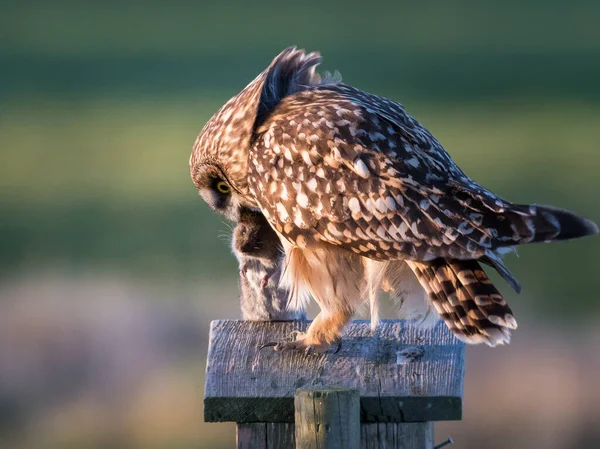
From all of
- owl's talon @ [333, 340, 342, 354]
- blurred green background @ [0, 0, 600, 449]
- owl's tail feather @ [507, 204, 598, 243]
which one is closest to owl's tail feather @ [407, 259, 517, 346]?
owl's tail feather @ [507, 204, 598, 243]

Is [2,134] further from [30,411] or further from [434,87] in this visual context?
[30,411]

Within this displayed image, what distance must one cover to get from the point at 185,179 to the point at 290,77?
29.2ft

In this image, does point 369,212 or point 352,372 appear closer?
point 352,372

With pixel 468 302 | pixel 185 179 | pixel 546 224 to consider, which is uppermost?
pixel 185 179

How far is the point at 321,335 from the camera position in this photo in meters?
4.97

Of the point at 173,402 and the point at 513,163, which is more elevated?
the point at 513,163

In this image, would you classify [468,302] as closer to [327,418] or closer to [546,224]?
[546,224]

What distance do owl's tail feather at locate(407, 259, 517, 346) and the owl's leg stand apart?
48cm

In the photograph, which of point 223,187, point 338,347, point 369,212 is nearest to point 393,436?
point 338,347

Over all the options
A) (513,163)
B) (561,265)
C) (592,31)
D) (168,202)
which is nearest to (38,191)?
(168,202)

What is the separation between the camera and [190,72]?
2103cm

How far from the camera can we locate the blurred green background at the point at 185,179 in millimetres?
8164

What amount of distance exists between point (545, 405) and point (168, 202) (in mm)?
6604

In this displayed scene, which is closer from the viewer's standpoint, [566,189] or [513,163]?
[566,189]
